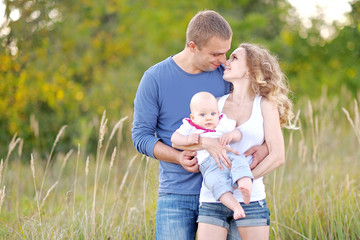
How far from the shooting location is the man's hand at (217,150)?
270 centimetres

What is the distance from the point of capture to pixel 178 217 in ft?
9.68

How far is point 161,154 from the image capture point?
9.66 ft

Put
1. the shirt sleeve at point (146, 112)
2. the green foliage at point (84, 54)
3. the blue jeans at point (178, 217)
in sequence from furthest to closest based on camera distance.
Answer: the green foliage at point (84, 54) → the shirt sleeve at point (146, 112) → the blue jeans at point (178, 217)

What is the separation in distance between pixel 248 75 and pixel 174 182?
816 millimetres

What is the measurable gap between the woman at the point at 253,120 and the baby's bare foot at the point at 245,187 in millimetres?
141

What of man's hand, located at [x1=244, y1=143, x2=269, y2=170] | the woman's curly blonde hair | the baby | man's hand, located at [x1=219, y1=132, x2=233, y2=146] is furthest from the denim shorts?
the woman's curly blonde hair

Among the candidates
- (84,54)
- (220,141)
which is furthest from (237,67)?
(84,54)

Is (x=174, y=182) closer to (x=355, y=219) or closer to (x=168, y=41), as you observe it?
(x=355, y=219)

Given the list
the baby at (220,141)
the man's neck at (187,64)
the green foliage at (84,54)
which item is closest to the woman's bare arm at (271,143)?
the baby at (220,141)

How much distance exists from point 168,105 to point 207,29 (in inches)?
21.2

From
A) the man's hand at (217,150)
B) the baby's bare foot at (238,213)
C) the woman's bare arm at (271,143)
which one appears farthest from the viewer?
the woman's bare arm at (271,143)

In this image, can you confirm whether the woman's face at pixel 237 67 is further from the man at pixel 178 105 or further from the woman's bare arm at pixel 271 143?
the woman's bare arm at pixel 271 143

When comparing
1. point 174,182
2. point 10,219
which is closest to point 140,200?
point 10,219

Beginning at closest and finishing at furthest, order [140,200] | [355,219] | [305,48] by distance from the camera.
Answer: [355,219] < [140,200] < [305,48]
